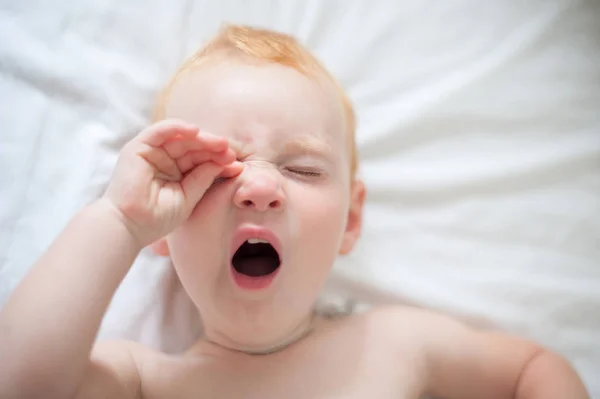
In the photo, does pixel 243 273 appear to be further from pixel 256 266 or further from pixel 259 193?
pixel 259 193

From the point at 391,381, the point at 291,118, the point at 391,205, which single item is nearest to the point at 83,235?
the point at 291,118

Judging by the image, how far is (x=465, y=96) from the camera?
3.61 feet

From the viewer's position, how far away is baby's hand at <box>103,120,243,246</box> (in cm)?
70

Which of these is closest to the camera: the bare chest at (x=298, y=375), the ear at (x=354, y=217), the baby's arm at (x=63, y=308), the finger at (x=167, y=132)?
the baby's arm at (x=63, y=308)

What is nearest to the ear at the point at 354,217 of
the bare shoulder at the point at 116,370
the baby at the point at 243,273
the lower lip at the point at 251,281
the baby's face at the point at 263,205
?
the baby at the point at 243,273

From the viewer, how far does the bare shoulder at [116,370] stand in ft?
Answer: 2.34

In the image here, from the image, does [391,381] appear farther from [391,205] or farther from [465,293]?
[391,205]

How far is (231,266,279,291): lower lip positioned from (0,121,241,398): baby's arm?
103 millimetres

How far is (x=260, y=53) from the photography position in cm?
84

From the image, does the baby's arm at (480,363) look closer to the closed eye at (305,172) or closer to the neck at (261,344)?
the neck at (261,344)

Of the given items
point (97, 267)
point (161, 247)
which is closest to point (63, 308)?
point (97, 267)

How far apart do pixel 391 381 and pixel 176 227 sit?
0.37 meters

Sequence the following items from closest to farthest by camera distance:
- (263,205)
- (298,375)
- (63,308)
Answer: (63,308), (263,205), (298,375)

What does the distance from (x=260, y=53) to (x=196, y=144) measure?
0.66 feet
